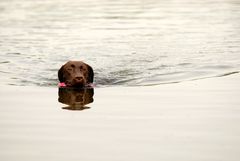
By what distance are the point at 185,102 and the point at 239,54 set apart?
5.95 metres

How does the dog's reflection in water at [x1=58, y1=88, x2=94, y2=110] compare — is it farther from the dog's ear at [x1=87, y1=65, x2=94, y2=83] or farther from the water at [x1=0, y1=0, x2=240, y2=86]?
the water at [x1=0, y1=0, x2=240, y2=86]

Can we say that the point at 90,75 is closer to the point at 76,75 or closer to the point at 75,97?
the point at 76,75

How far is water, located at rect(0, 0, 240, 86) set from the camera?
13.3 m

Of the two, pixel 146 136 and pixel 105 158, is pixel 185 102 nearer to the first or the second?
pixel 146 136

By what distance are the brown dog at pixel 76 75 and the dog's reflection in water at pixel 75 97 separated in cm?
15

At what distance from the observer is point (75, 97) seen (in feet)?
34.4

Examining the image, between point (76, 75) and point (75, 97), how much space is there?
874 millimetres

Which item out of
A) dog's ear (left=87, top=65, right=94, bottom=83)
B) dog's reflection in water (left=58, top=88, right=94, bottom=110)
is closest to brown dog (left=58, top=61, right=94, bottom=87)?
dog's ear (left=87, top=65, right=94, bottom=83)

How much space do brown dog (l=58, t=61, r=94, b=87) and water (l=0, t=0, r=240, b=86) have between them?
1.32 feet

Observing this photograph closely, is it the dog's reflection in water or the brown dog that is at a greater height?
the brown dog

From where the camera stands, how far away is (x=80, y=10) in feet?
97.7

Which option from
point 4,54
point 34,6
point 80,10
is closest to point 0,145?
point 4,54

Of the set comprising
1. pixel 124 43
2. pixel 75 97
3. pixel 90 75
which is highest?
pixel 124 43

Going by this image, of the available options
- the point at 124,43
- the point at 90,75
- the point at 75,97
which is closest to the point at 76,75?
the point at 90,75
